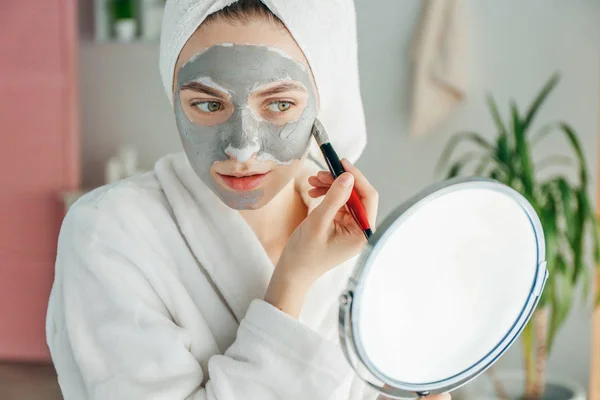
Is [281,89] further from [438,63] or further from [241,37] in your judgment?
[438,63]

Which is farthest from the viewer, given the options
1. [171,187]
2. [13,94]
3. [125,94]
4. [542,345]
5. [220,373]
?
[125,94]

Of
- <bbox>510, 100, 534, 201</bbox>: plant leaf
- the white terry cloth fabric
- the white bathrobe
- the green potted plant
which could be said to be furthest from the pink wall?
the white bathrobe

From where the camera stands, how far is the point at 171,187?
863 mm

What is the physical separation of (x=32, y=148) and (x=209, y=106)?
7.02 ft

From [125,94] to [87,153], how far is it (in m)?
0.32

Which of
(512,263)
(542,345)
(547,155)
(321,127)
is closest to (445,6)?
(547,155)

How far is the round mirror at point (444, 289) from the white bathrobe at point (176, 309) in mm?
137

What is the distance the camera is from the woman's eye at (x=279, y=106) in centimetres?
76

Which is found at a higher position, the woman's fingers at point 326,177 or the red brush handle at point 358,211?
the woman's fingers at point 326,177

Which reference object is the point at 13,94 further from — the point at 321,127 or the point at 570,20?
the point at 321,127

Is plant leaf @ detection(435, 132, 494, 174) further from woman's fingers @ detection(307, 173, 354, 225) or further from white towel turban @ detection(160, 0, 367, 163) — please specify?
woman's fingers @ detection(307, 173, 354, 225)

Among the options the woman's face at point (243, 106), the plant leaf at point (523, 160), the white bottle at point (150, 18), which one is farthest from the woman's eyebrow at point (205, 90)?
the white bottle at point (150, 18)

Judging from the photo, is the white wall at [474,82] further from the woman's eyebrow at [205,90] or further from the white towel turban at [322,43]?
the woman's eyebrow at [205,90]

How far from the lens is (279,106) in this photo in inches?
30.2
